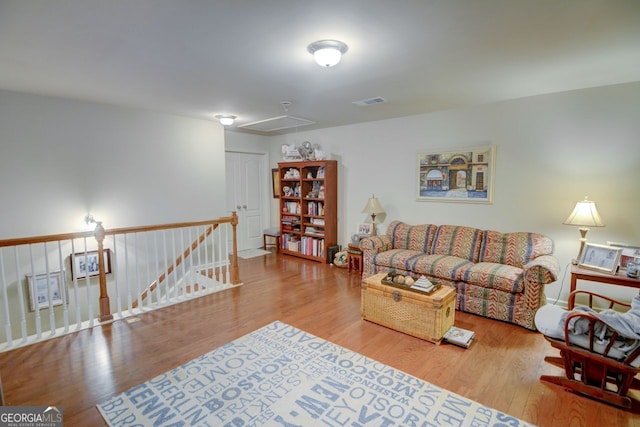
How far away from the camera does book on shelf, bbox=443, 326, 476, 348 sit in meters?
2.82

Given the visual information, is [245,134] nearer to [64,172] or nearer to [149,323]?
[64,172]

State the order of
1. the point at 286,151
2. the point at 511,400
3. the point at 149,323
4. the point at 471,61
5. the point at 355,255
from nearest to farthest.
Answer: the point at 511,400 → the point at 471,61 → the point at 149,323 → the point at 355,255 → the point at 286,151

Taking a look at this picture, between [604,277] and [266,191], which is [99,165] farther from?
[604,277]

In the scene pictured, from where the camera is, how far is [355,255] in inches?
202

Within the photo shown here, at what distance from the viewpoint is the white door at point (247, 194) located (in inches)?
253

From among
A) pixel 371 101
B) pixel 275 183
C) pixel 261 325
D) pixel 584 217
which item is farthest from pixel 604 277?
pixel 275 183

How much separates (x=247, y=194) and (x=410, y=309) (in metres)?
4.62

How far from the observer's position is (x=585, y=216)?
3172mm

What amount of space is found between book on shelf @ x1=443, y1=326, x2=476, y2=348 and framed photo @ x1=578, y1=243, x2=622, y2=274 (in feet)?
4.47

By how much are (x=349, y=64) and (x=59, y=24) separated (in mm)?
2023

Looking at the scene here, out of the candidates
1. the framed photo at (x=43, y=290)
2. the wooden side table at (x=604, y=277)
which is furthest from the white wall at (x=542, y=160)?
the framed photo at (x=43, y=290)

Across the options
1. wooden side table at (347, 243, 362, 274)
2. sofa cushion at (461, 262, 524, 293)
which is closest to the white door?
wooden side table at (347, 243, 362, 274)

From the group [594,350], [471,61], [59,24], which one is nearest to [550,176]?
[471,61]

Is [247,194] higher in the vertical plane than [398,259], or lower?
higher
